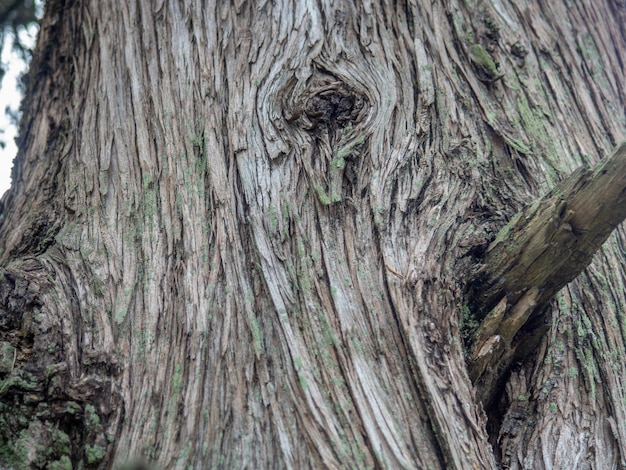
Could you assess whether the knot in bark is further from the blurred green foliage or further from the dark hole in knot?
the blurred green foliage

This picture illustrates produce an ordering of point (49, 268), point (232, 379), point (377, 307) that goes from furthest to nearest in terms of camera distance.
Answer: point (49, 268)
point (377, 307)
point (232, 379)

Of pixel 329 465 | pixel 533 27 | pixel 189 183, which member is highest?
pixel 533 27

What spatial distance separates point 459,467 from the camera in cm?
167

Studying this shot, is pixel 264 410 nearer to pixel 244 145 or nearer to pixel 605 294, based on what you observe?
pixel 244 145

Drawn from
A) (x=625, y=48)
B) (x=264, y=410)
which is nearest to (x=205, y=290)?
(x=264, y=410)

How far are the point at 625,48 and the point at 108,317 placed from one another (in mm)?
2797

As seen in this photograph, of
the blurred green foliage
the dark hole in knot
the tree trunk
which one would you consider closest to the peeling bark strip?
the tree trunk

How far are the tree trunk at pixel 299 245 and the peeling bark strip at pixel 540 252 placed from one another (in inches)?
2.6

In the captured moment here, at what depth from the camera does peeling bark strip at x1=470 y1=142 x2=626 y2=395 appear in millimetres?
1937

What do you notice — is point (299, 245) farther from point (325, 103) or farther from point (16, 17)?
point (16, 17)

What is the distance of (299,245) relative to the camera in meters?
1.96

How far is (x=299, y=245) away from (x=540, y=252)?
765mm

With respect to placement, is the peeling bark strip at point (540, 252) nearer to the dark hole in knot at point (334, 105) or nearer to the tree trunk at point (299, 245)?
the tree trunk at point (299, 245)

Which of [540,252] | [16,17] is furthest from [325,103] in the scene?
[16,17]
